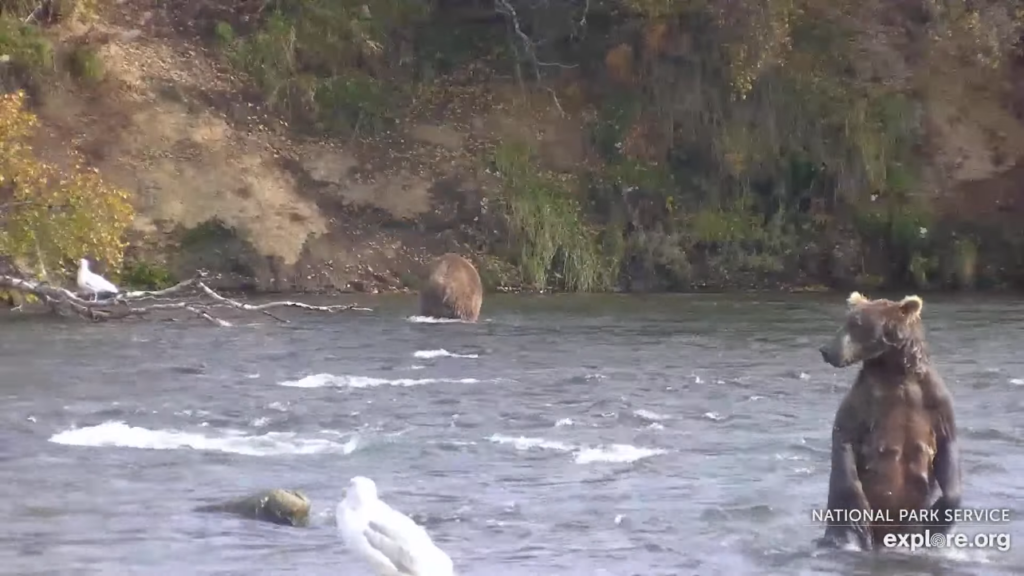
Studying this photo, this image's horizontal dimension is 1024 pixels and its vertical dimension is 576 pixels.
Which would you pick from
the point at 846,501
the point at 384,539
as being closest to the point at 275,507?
the point at 384,539

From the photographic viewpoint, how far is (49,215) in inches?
1058

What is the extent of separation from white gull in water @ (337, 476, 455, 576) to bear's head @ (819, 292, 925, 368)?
9.66 feet

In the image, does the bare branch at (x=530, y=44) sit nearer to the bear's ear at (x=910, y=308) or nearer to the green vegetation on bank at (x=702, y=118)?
the green vegetation on bank at (x=702, y=118)

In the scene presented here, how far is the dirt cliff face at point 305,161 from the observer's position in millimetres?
37562

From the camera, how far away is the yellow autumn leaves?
87.5ft

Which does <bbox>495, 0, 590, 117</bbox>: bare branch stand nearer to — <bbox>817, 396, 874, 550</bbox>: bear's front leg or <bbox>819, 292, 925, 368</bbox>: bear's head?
<bbox>817, 396, 874, 550</bbox>: bear's front leg

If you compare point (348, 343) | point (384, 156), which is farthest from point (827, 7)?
point (348, 343)

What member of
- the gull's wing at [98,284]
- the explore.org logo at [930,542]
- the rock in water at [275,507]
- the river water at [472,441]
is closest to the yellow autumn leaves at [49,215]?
the gull's wing at [98,284]

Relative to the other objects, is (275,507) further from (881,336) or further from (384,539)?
(881,336)

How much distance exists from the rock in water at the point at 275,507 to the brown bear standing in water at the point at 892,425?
382 cm

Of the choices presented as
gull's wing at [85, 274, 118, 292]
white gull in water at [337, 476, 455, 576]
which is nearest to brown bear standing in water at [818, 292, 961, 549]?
white gull in water at [337, 476, 455, 576]

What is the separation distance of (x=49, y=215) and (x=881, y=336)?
744 inches

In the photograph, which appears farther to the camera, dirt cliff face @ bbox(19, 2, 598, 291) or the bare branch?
the bare branch

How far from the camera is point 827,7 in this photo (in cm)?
4228
